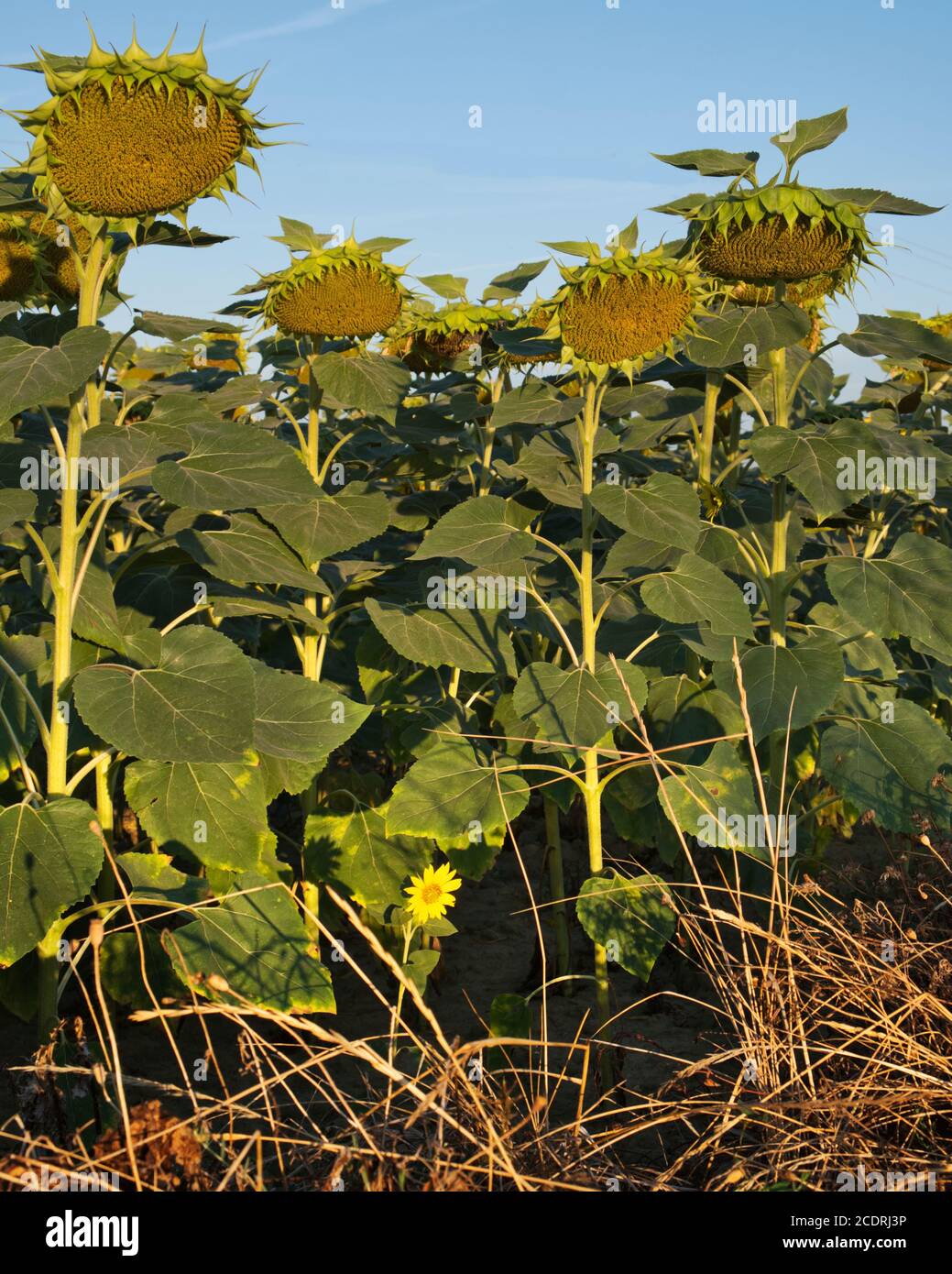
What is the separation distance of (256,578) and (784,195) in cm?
175

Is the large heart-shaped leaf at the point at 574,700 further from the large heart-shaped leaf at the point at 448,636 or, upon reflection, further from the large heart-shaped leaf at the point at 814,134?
the large heart-shaped leaf at the point at 814,134

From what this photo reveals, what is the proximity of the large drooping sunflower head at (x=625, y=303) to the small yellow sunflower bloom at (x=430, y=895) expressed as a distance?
5.10 feet

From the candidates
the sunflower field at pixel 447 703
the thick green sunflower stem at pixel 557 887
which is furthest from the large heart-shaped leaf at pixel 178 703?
the thick green sunflower stem at pixel 557 887

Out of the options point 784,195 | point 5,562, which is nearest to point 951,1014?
point 784,195

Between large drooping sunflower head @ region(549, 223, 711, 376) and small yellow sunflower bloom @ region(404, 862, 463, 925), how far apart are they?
61.2 inches

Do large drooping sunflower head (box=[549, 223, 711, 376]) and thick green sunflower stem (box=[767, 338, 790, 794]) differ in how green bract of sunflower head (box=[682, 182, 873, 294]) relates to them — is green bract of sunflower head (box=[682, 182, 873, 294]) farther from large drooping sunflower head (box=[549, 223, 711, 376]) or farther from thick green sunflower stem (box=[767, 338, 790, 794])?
thick green sunflower stem (box=[767, 338, 790, 794])

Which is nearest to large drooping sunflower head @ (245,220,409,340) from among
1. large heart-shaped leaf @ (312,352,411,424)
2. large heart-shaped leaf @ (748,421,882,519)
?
large heart-shaped leaf @ (312,352,411,424)

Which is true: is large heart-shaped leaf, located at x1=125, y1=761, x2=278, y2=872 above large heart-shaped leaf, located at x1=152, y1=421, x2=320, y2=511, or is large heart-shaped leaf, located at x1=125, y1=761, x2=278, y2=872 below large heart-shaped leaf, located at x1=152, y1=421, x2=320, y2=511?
below

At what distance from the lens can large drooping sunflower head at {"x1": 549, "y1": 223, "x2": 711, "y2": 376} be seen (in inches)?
129

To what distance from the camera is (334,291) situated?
3.70 m

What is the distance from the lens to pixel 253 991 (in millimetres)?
3018

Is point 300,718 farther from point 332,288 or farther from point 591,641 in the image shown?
point 332,288
